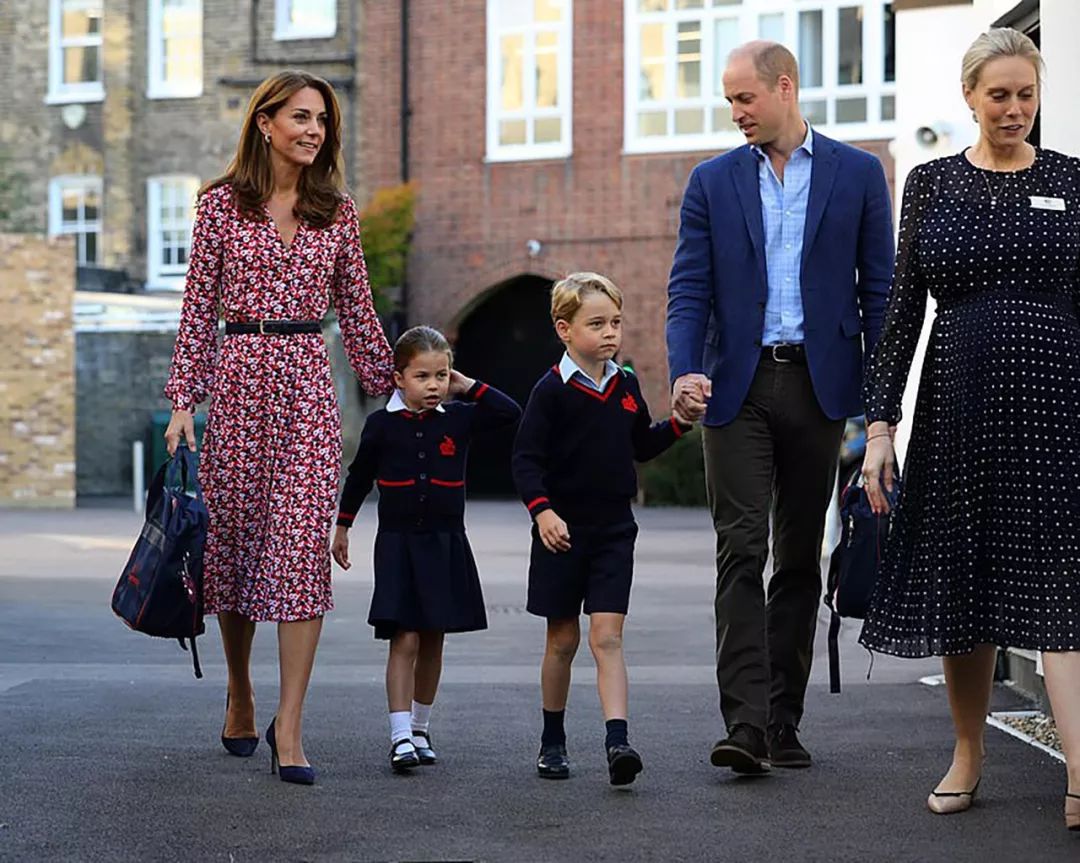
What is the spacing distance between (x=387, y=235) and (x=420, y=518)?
24.5 meters

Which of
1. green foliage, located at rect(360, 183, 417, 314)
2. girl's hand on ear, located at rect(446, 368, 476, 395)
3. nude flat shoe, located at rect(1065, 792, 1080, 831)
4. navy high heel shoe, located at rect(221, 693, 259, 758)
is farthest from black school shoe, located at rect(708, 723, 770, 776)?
green foliage, located at rect(360, 183, 417, 314)

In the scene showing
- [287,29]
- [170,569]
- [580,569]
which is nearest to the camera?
[170,569]

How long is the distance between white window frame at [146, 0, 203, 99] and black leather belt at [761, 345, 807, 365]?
1139 inches

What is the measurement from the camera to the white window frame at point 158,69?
113 ft

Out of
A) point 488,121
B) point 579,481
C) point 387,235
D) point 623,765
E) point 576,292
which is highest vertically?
point 488,121

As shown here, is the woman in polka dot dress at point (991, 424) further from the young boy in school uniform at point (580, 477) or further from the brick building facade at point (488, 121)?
the brick building facade at point (488, 121)

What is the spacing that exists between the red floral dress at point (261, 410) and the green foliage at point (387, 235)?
80.1 ft

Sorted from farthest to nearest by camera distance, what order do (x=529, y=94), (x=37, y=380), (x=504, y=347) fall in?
(x=504, y=347) < (x=529, y=94) < (x=37, y=380)

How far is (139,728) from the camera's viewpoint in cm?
748

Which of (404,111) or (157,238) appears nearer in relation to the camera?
(404,111)

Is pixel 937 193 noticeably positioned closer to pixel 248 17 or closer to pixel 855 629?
pixel 855 629

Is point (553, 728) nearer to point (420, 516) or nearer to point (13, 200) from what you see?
point (420, 516)

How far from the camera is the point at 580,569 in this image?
21.1 ft

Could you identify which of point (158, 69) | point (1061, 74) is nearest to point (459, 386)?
point (1061, 74)
